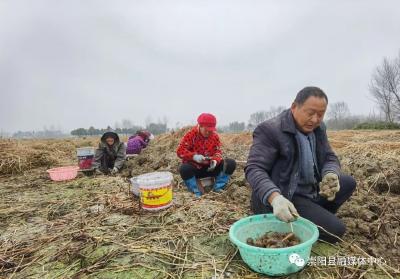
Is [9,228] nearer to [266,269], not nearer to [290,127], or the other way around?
[266,269]

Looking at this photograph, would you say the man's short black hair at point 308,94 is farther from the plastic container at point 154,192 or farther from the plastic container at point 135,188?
the plastic container at point 135,188

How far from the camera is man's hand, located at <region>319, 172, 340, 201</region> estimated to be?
7.56ft

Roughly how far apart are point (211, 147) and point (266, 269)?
270 centimetres

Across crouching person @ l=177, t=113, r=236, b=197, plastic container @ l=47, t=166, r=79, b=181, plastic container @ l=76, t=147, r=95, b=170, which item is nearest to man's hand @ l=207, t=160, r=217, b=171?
crouching person @ l=177, t=113, r=236, b=197

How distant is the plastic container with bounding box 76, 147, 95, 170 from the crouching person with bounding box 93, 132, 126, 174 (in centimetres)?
22

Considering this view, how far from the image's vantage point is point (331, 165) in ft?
8.37

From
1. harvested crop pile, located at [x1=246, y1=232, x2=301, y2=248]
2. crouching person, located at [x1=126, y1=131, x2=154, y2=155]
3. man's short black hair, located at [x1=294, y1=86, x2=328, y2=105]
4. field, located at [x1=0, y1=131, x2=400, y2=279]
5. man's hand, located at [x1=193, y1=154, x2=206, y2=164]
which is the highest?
man's short black hair, located at [x1=294, y1=86, x2=328, y2=105]

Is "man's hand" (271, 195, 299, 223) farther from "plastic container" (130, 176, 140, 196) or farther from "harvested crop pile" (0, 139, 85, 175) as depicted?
"harvested crop pile" (0, 139, 85, 175)

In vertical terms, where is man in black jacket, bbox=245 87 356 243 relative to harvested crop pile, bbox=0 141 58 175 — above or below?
above

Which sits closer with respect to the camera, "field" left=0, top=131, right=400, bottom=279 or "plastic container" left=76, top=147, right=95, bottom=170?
"field" left=0, top=131, right=400, bottom=279

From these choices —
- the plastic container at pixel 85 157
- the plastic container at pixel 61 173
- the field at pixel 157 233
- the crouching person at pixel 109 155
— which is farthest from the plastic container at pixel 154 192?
the plastic container at pixel 85 157

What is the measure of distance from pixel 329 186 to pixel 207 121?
7.05 ft

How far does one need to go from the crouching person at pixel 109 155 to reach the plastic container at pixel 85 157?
22 centimetres

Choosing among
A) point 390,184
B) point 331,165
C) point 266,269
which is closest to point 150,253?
point 266,269
